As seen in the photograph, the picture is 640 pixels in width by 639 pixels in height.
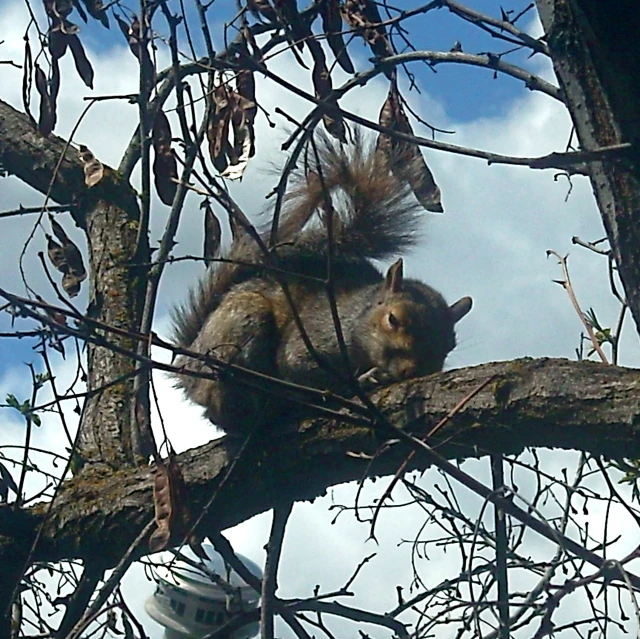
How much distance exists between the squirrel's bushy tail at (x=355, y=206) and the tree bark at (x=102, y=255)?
0.56 meters

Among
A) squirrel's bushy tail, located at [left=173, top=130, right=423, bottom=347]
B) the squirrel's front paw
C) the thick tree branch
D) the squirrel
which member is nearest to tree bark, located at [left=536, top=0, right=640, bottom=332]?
the thick tree branch

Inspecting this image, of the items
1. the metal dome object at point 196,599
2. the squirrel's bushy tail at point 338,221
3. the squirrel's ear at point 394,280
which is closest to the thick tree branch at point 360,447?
the metal dome object at point 196,599

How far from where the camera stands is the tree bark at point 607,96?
1729mm

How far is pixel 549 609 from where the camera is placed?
1.93 meters

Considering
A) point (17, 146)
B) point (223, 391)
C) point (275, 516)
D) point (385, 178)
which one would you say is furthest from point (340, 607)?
point (17, 146)

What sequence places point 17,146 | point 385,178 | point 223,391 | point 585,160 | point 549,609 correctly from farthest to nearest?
1. point 17,146
2. point 385,178
3. point 223,391
4. point 549,609
5. point 585,160

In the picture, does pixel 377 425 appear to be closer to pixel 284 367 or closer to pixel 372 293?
pixel 284 367

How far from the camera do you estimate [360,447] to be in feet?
8.20

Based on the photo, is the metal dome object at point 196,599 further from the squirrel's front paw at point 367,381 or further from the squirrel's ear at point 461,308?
the squirrel's ear at point 461,308

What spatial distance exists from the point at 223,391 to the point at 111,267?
31.2 inches

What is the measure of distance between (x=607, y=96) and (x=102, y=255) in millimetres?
2346

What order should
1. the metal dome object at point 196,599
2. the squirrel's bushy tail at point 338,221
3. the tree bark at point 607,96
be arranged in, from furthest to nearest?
1. the squirrel's bushy tail at point 338,221
2. the metal dome object at point 196,599
3. the tree bark at point 607,96

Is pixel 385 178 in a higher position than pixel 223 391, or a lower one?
higher

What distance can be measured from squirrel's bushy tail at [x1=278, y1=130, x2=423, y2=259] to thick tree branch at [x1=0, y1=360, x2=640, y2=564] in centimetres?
98
